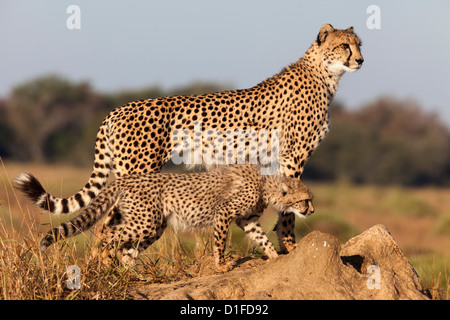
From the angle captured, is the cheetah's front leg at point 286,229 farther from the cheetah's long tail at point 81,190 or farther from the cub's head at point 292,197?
the cheetah's long tail at point 81,190

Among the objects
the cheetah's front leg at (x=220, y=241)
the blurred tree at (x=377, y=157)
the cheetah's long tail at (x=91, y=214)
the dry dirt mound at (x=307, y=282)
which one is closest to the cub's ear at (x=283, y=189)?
the cheetah's front leg at (x=220, y=241)

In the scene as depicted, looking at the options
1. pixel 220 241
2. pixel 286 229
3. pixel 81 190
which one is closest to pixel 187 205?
pixel 220 241

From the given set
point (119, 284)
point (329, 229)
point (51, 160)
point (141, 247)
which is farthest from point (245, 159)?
point (51, 160)

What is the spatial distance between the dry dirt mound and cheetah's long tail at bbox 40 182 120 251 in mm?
659

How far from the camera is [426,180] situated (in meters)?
29.7

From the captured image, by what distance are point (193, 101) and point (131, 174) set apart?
78 centimetres

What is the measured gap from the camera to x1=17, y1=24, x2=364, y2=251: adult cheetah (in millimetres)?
5234

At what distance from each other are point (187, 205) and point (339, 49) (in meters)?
1.79

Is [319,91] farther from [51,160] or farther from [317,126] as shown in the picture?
[51,160]

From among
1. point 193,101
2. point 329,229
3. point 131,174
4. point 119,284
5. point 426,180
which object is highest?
point 193,101

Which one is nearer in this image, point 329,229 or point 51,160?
point 329,229

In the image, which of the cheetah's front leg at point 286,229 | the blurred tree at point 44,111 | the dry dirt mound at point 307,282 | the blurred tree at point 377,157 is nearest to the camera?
the dry dirt mound at point 307,282

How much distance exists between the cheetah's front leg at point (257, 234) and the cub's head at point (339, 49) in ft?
4.80

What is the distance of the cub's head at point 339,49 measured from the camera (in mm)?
5508
